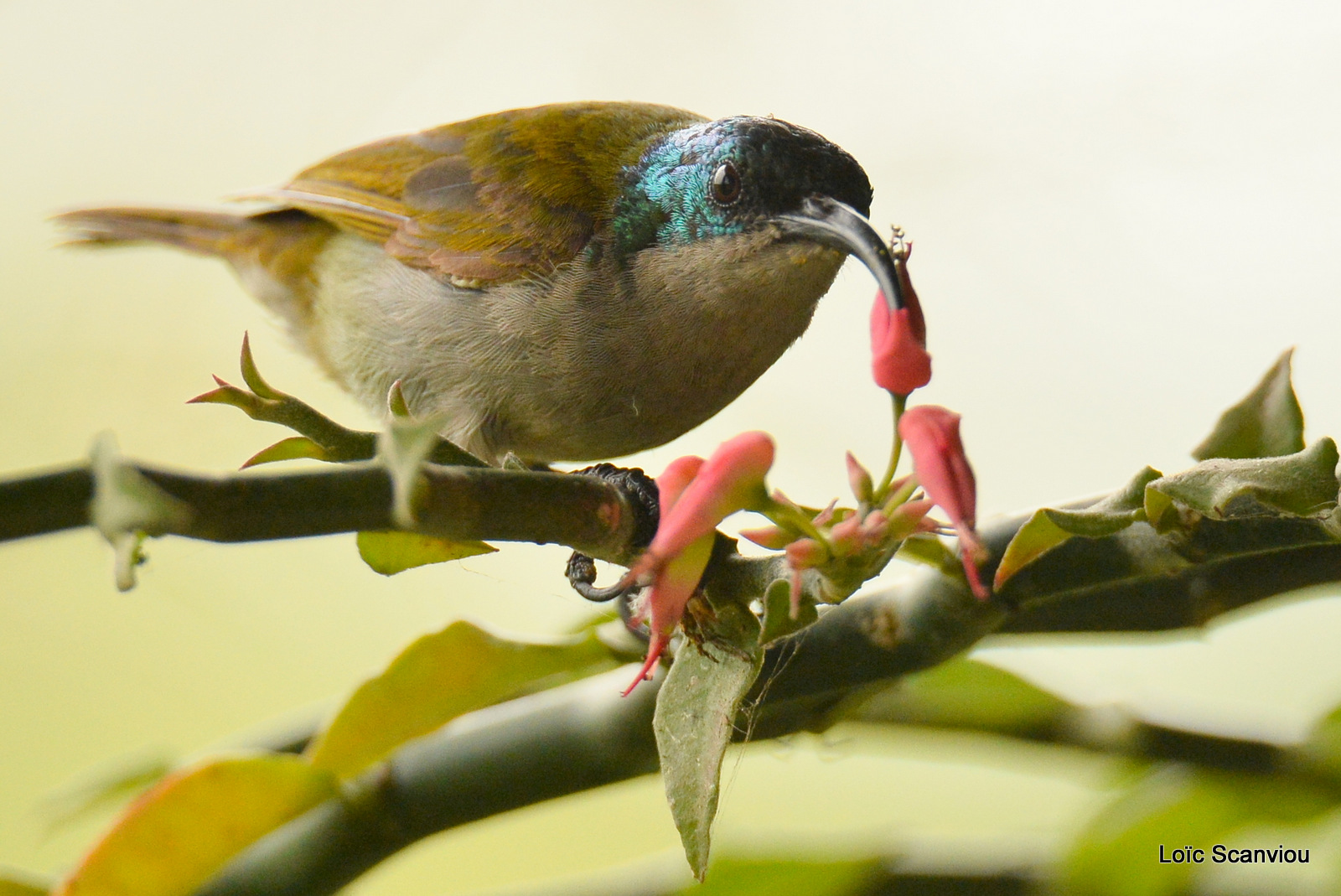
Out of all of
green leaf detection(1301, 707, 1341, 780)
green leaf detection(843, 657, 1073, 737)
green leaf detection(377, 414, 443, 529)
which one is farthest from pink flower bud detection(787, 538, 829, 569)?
green leaf detection(1301, 707, 1341, 780)

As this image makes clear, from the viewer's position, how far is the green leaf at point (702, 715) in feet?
2.69

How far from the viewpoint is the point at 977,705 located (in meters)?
1.28

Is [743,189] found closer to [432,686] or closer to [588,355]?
[588,355]

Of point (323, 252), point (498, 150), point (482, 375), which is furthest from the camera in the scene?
point (323, 252)

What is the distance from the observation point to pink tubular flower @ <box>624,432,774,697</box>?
790mm

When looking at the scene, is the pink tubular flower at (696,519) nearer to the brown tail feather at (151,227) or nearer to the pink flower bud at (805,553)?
the pink flower bud at (805,553)

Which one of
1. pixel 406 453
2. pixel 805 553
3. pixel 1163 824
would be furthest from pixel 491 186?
pixel 406 453

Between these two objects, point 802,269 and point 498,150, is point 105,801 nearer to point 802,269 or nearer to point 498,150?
point 802,269

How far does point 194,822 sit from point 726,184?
1321 millimetres

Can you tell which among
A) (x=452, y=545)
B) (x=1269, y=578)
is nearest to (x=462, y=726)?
(x=452, y=545)

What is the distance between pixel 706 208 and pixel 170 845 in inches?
53.9

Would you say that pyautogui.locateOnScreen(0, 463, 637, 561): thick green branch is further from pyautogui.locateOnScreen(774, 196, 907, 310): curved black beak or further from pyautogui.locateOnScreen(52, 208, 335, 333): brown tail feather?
pyautogui.locateOnScreen(52, 208, 335, 333): brown tail feather

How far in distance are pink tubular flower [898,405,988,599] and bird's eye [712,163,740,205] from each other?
129 cm

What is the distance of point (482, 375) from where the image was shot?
2.22 m
